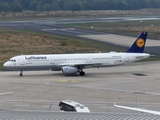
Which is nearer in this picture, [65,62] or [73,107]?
[73,107]

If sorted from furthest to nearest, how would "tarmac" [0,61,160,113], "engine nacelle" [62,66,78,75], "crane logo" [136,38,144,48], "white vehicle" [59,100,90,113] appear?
"crane logo" [136,38,144,48]
"engine nacelle" [62,66,78,75]
"tarmac" [0,61,160,113]
"white vehicle" [59,100,90,113]

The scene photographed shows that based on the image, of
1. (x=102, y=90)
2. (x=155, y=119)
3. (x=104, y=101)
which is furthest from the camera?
(x=102, y=90)

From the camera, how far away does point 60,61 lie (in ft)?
205

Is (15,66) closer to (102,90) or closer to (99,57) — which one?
(99,57)

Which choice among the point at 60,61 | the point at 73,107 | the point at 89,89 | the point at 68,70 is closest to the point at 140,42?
the point at 68,70

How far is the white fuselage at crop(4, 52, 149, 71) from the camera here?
61.8 meters

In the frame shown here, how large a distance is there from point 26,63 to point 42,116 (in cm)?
3780

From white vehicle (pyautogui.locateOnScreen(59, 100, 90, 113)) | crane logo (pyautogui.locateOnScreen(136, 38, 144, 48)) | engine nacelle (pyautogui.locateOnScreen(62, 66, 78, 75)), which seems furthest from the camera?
crane logo (pyautogui.locateOnScreen(136, 38, 144, 48))

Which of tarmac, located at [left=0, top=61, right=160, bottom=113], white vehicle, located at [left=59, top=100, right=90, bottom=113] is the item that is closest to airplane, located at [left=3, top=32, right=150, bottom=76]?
tarmac, located at [left=0, top=61, right=160, bottom=113]

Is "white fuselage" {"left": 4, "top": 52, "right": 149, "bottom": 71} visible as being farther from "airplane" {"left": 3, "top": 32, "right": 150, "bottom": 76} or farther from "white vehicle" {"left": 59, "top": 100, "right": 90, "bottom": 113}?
"white vehicle" {"left": 59, "top": 100, "right": 90, "bottom": 113}

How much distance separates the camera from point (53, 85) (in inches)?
2153

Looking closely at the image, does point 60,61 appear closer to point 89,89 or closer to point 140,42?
point 89,89

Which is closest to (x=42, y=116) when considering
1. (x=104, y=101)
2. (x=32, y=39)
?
(x=104, y=101)

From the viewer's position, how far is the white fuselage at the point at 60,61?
6178cm
